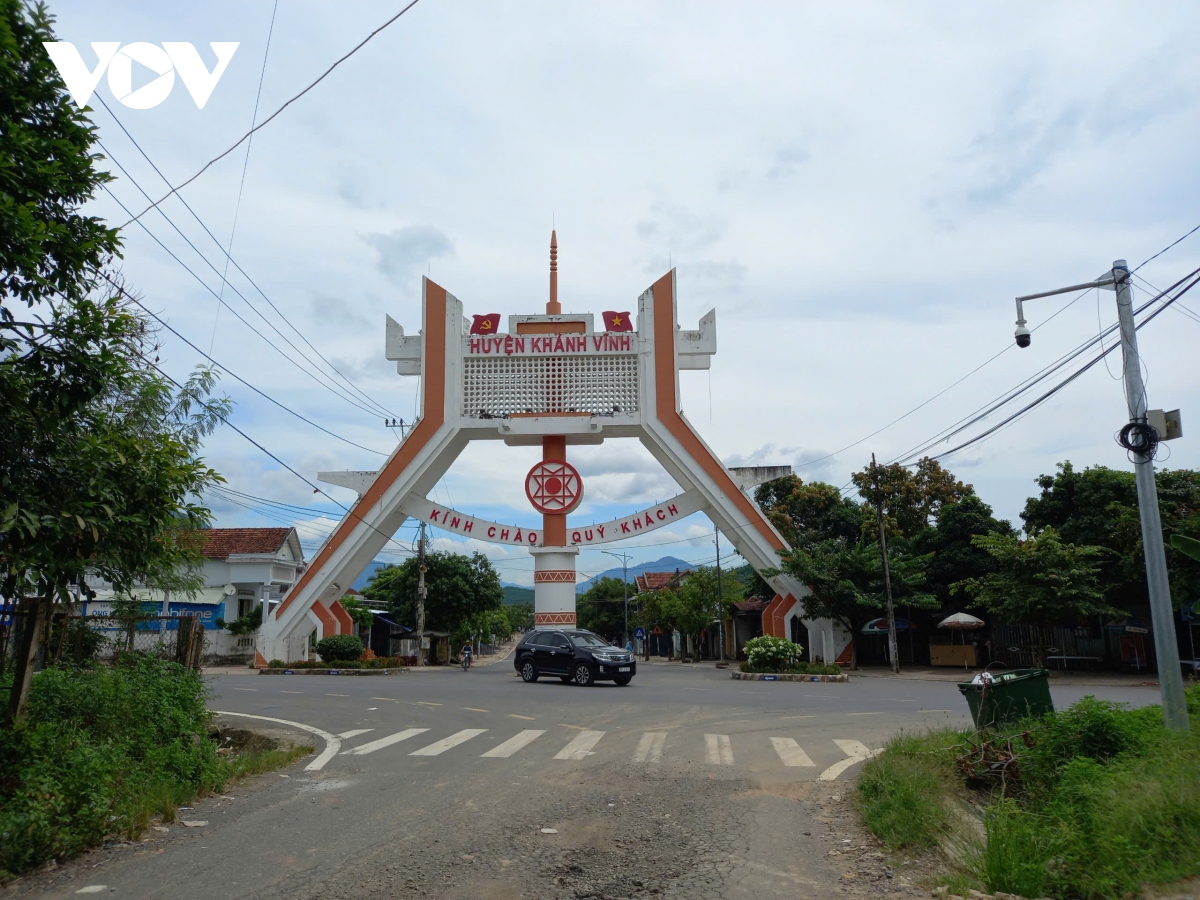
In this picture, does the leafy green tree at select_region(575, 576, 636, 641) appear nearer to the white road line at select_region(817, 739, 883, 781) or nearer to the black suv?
the black suv

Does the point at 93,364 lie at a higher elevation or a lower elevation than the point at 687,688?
higher

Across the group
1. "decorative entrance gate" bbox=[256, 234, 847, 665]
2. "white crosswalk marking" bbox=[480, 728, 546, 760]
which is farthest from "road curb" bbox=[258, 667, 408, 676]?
"white crosswalk marking" bbox=[480, 728, 546, 760]

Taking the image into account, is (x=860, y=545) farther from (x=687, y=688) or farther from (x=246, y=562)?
(x=246, y=562)

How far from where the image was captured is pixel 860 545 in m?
32.2

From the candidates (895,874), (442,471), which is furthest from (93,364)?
(442,471)

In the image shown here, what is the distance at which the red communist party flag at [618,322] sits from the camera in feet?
105

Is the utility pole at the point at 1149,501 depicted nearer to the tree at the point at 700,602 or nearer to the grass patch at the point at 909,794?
the grass patch at the point at 909,794

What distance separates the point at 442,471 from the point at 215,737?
1998 cm

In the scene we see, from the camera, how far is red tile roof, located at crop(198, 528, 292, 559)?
45.8 metres

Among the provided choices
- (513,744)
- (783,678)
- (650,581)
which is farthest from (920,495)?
(650,581)

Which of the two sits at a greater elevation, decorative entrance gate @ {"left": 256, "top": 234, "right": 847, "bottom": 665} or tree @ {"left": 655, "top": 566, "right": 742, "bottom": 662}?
decorative entrance gate @ {"left": 256, "top": 234, "right": 847, "bottom": 665}

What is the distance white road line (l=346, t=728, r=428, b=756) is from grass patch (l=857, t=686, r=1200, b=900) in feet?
22.0

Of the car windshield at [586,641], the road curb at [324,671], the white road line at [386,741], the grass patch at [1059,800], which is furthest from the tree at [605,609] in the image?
the grass patch at [1059,800]

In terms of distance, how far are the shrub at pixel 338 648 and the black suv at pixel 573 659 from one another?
10.3 meters
